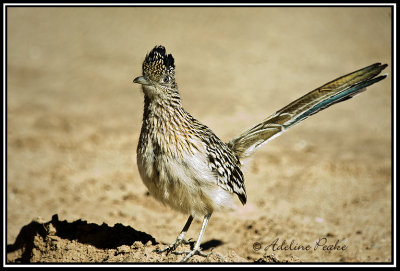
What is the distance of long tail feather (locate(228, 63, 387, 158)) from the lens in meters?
6.14

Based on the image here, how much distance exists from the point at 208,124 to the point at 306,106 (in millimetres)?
5002

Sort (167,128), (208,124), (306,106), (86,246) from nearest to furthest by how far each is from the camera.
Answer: (167,128), (86,246), (306,106), (208,124)

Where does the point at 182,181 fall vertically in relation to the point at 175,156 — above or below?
below

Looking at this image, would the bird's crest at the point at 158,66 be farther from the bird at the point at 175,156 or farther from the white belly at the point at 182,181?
the white belly at the point at 182,181

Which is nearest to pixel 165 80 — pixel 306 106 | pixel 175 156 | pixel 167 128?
pixel 167 128

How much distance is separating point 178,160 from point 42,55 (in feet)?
40.1

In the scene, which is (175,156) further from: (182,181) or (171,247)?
(171,247)

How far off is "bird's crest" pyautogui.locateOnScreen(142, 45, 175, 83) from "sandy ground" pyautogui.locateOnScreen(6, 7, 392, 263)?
5.80 feet

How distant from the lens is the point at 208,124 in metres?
11.3

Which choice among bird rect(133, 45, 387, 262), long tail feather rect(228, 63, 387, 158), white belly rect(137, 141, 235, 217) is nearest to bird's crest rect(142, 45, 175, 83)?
bird rect(133, 45, 387, 262)

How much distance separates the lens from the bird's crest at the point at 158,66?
17.4 feet

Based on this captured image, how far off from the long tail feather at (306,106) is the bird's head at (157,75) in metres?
1.54

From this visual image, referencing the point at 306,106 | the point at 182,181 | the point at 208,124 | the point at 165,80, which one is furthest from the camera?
the point at 208,124

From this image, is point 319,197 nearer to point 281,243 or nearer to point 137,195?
point 281,243
